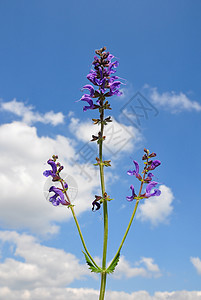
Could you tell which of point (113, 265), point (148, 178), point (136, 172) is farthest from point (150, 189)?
point (113, 265)

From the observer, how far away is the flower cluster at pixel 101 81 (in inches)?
254

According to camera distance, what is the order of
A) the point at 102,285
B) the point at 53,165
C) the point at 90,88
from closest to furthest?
1. the point at 102,285
2. the point at 53,165
3. the point at 90,88

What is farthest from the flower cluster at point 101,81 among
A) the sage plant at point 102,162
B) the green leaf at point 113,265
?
the green leaf at point 113,265

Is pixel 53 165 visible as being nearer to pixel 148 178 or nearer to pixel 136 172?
pixel 136 172

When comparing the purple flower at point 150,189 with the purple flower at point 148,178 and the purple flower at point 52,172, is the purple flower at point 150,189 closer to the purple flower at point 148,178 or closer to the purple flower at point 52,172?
the purple flower at point 148,178

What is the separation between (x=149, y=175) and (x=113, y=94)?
1.85 m

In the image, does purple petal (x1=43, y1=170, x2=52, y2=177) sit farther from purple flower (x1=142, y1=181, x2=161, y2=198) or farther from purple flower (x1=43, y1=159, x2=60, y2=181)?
purple flower (x1=142, y1=181, x2=161, y2=198)

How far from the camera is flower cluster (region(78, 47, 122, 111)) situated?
646cm

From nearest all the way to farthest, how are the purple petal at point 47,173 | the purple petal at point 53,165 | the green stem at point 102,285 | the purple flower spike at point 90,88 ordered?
the green stem at point 102,285 < the purple petal at point 53,165 < the purple petal at point 47,173 < the purple flower spike at point 90,88

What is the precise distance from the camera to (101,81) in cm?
646

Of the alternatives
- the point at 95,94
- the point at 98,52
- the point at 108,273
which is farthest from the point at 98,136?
the point at 108,273

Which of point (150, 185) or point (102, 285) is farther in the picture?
point (150, 185)

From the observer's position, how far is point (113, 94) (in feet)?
21.4

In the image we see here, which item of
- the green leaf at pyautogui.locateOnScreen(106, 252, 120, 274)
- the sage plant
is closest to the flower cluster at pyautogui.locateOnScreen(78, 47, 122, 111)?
the sage plant
